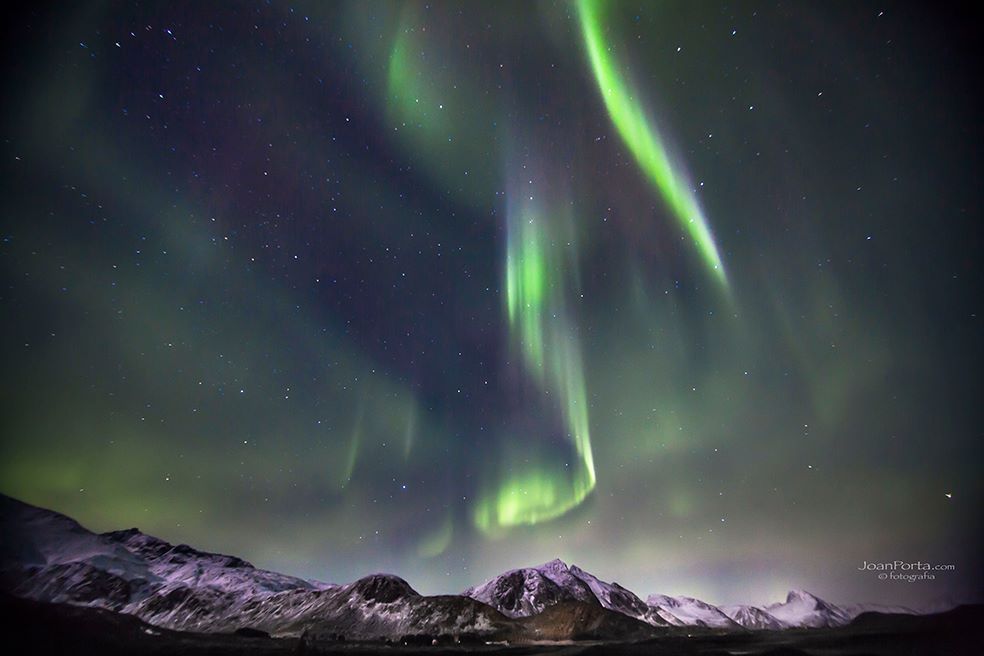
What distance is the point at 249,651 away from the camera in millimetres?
155875

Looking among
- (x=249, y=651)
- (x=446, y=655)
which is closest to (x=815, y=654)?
(x=446, y=655)

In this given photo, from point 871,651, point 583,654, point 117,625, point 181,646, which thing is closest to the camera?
point 871,651

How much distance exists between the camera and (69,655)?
12225 centimetres

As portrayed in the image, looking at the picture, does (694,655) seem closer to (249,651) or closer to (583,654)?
(583,654)

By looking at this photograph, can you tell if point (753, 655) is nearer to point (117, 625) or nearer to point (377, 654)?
point (377, 654)

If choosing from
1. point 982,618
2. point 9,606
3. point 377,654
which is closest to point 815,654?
point 377,654

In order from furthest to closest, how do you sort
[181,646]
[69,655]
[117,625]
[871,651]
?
[117,625], [181,646], [69,655], [871,651]

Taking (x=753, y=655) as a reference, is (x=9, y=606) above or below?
above

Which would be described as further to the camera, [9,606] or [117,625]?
[117,625]

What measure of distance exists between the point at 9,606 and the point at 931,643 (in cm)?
25451

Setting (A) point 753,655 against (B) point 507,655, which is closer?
(A) point 753,655

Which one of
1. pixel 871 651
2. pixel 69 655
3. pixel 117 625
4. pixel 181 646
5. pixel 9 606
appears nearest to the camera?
pixel 871 651

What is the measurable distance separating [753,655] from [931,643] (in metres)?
46.9

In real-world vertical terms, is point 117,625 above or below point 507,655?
above
